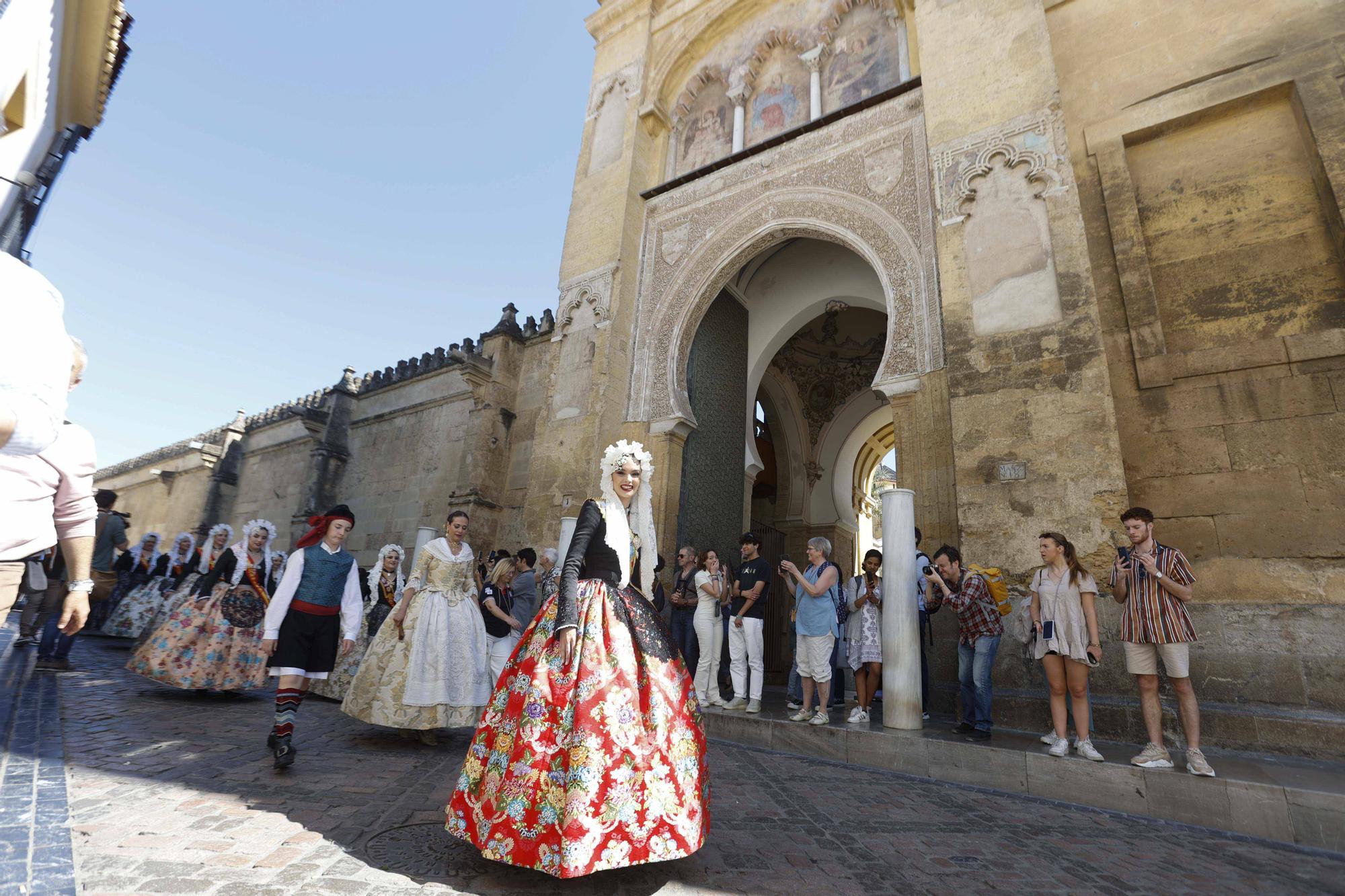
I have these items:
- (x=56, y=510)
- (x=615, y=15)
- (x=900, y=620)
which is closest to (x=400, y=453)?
(x=615, y=15)

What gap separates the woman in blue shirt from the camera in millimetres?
5260

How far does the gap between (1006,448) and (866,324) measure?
26.4ft

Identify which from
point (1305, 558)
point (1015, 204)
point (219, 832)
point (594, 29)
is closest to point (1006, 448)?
point (1305, 558)

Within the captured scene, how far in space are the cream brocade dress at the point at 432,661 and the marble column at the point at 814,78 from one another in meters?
8.02

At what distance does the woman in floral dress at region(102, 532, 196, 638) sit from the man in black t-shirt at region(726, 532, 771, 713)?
27.6 ft

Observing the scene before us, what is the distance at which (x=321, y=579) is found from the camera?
13.2 ft

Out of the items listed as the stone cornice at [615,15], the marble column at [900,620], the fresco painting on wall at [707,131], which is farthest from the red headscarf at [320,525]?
the stone cornice at [615,15]

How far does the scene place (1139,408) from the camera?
18.6ft

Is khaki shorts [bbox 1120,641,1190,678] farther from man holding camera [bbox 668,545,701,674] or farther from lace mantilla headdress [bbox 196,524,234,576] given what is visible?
lace mantilla headdress [bbox 196,524,234,576]

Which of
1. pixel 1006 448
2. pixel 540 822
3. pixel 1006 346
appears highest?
pixel 1006 346

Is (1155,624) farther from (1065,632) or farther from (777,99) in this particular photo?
(777,99)

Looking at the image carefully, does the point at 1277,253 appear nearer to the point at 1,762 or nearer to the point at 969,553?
the point at 969,553

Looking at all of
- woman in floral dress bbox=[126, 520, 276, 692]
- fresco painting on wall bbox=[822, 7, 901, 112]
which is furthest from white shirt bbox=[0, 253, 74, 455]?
fresco painting on wall bbox=[822, 7, 901, 112]

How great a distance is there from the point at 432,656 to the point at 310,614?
2.91 ft
